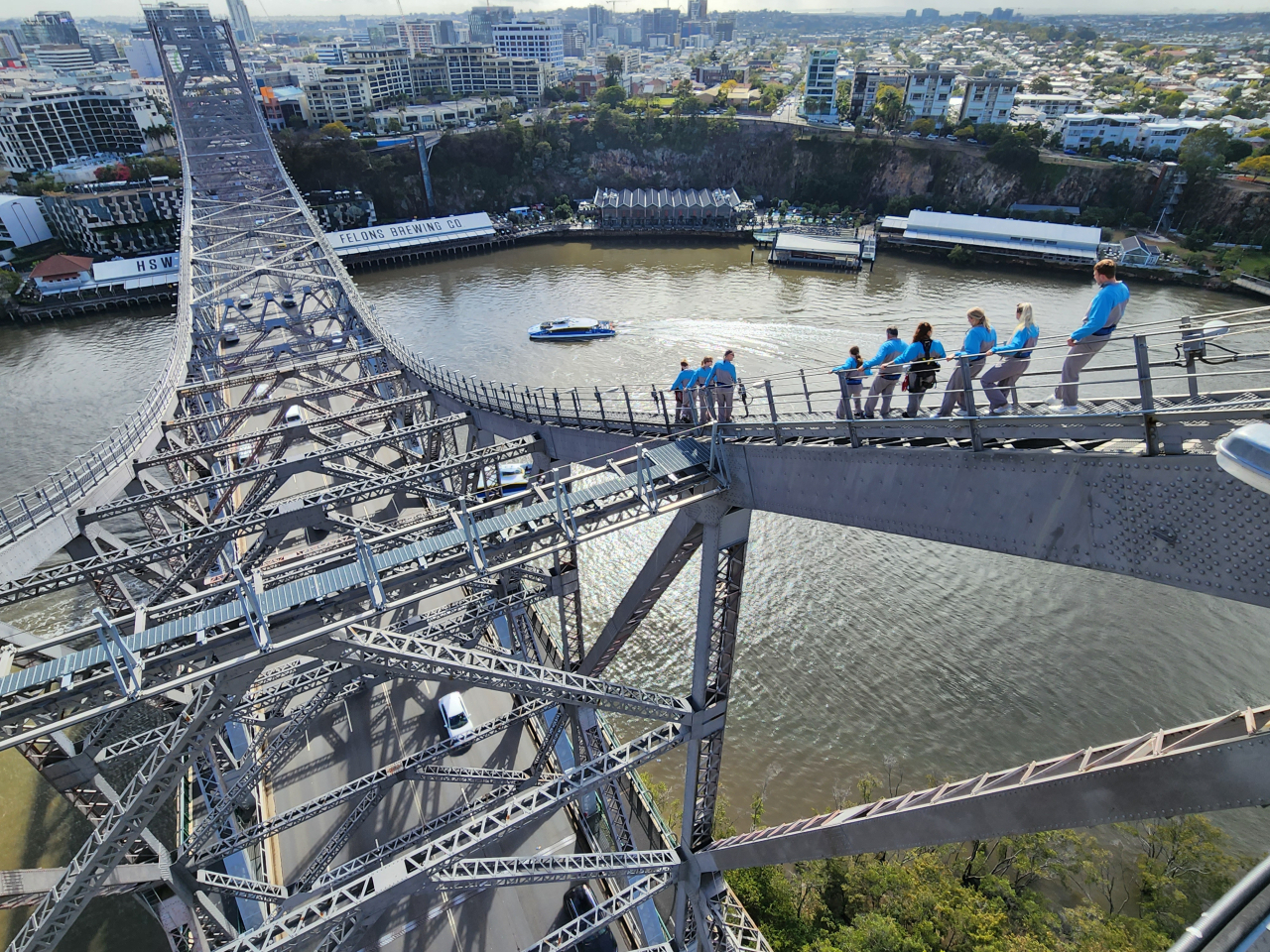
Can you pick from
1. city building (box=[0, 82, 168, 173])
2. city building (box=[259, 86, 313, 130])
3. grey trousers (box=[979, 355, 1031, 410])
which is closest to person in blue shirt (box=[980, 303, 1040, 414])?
grey trousers (box=[979, 355, 1031, 410])

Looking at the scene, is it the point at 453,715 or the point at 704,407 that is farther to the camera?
the point at 453,715

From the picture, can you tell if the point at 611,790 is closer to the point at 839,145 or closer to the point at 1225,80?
the point at 839,145

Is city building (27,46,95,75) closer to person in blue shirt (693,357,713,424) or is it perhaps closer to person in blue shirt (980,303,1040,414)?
person in blue shirt (693,357,713,424)

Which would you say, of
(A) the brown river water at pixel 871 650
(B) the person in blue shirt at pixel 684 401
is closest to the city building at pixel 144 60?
(A) the brown river water at pixel 871 650

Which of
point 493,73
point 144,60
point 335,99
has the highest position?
point 144,60

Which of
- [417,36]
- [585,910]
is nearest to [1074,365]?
[585,910]

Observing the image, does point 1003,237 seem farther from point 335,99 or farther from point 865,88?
point 335,99

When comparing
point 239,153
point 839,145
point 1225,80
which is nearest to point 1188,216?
point 839,145
